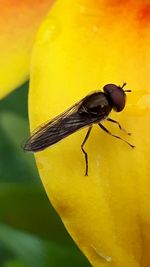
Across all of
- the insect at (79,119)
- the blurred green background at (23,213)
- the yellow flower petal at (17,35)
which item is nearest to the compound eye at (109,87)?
the insect at (79,119)

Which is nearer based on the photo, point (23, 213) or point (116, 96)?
point (116, 96)

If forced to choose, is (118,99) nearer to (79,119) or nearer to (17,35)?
(79,119)

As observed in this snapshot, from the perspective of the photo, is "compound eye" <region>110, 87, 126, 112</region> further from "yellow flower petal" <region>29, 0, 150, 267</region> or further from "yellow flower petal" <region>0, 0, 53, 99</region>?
"yellow flower petal" <region>0, 0, 53, 99</region>

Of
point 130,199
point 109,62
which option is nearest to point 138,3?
point 109,62

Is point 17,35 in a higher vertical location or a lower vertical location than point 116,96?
higher

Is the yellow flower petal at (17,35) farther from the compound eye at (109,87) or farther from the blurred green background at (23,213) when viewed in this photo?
the blurred green background at (23,213)

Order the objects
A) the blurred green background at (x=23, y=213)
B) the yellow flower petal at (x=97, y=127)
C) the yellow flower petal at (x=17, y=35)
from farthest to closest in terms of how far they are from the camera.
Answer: the blurred green background at (x=23, y=213)
the yellow flower petal at (x=17, y=35)
the yellow flower petal at (x=97, y=127)

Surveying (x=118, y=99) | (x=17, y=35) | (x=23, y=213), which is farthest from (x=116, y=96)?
(x=23, y=213)
